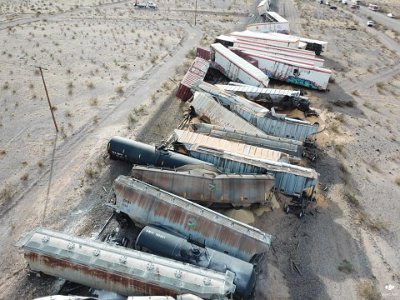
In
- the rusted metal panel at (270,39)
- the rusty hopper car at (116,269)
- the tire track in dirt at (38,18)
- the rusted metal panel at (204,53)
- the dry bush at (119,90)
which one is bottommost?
the dry bush at (119,90)

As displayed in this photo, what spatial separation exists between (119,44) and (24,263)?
135 ft

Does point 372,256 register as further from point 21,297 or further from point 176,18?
point 176,18

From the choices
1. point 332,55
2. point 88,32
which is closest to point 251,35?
point 332,55

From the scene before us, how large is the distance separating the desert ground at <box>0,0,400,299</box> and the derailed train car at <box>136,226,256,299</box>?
8.18 ft

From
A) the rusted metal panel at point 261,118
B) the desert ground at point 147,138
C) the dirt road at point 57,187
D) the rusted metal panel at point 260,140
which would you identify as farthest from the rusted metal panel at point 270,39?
the rusted metal panel at point 260,140

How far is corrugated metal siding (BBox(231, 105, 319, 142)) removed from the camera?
32.3 meters

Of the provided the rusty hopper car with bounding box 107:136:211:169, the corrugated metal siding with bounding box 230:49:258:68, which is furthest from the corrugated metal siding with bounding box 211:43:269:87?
the rusty hopper car with bounding box 107:136:211:169

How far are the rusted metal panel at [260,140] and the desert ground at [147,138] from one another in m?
3.72

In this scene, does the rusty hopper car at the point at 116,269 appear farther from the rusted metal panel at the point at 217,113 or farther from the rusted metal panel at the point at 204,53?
the rusted metal panel at the point at 204,53

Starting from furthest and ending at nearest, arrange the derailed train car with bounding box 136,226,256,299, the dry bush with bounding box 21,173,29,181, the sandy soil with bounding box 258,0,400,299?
the dry bush with bounding box 21,173,29,181 → the sandy soil with bounding box 258,0,400,299 → the derailed train car with bounding box 136,226,256,299

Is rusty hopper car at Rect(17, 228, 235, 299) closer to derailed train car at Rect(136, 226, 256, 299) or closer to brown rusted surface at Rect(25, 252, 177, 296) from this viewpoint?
brown rusted surface at Rect(25, 252, 177, 296)

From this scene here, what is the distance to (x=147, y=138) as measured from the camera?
33188 mm

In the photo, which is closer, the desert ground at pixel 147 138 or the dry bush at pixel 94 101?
the desert ground at pixel 147 138

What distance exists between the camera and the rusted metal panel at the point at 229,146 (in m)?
28.2
